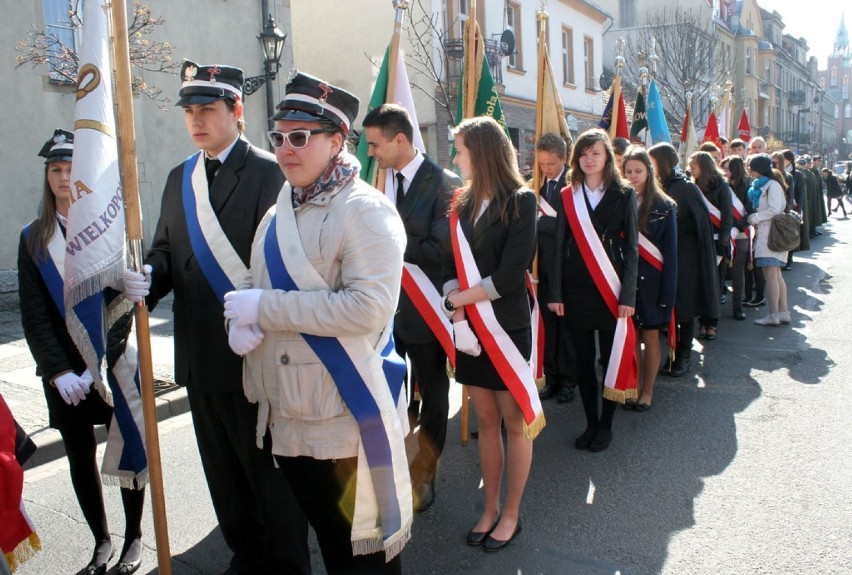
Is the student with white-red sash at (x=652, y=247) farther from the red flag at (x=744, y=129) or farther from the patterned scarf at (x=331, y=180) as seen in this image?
the red flag at (x=744, y=129)

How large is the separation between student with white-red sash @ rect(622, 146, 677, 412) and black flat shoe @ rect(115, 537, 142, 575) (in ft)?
11.6

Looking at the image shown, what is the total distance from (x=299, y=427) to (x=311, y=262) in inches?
20.6

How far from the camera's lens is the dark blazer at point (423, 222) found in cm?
396

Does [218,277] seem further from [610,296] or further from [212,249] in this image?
[610,296]

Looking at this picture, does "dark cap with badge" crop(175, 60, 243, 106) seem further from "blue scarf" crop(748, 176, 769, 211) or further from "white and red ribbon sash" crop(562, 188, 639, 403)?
"blue scarf" crop(748, 176, 769, 211)

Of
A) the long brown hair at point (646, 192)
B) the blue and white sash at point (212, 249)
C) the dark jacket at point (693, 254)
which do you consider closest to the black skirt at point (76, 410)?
the blue and white sash at point (212, 249)

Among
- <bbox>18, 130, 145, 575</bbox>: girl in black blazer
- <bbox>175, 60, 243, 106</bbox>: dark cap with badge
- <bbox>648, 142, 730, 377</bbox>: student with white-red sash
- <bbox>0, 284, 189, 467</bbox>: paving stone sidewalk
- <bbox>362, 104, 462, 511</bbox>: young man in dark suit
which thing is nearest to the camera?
<bbox>175, 60, 243, 106</bbox>: dark cap with badge

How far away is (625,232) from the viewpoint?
4.70 m

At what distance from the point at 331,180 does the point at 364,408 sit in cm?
72

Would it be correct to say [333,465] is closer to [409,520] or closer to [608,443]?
[409,520]

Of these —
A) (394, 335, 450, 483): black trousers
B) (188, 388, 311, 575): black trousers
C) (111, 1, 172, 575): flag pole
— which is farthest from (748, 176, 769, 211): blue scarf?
(111, 1, 172, 575): flag pole

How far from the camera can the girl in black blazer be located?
10.4 ft

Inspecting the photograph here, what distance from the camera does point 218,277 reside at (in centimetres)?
286

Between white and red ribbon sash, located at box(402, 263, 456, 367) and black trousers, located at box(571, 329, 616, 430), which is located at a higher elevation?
white and red ribbon sash, located at box(402, 263, 456, 367)
